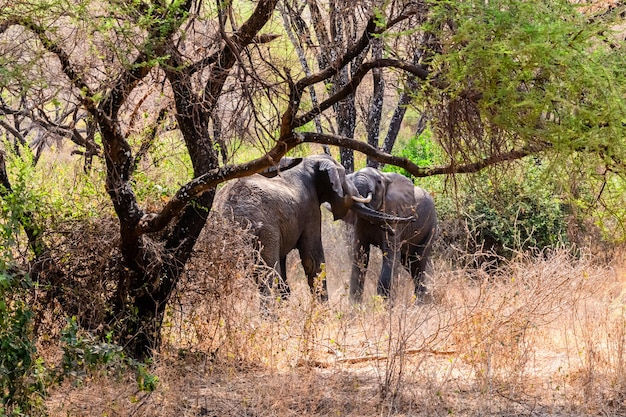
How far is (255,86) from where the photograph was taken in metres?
7.83

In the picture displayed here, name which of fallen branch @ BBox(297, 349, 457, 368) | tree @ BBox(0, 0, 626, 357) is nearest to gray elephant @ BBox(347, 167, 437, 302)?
fallen branch @ BBox(297, 349, 457, 368)

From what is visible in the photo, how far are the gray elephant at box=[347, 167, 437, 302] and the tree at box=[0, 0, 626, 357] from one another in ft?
15.9

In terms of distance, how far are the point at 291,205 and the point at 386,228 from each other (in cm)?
201

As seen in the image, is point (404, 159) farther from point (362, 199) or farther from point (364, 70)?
point (362, 199)

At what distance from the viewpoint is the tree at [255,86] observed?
6.61m

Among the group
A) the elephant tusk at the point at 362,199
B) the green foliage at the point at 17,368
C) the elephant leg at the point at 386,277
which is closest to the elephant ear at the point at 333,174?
the elephant tusk at the point at 362,199

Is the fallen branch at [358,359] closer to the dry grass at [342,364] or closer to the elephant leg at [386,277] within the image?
the dry grass at [342,364]

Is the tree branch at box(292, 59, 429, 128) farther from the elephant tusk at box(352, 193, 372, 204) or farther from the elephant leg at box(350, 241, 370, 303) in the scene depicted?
the elephant leg at box(350, 241, 370, 303)

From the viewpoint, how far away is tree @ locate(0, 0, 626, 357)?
6613mm

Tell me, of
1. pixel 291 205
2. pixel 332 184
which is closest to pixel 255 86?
pixel 291 205

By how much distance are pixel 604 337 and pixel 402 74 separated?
367 cm

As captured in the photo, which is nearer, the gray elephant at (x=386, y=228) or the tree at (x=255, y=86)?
the tree at (x=255, y=86)

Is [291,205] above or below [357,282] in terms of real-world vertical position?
above

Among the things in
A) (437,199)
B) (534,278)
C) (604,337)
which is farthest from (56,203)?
(437,199)
